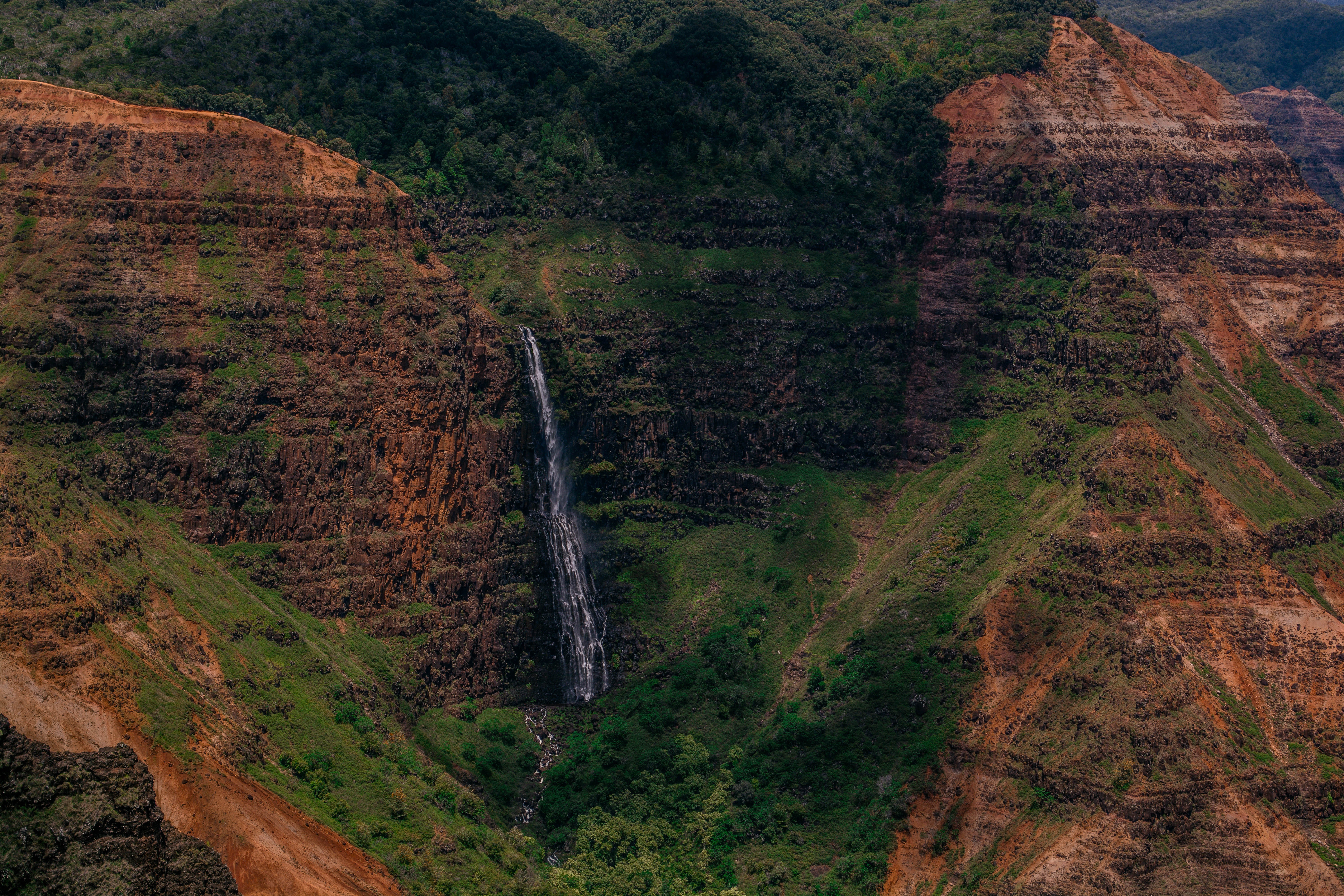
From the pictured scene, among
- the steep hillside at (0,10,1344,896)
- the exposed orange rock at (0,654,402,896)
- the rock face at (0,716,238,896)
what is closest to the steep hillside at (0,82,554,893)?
the steep hillside at (0,10,1344,896)

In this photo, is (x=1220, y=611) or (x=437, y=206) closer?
(x=1220, y=611)

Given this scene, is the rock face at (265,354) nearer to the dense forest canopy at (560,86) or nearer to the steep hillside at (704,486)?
the steep hillside at (704,486)

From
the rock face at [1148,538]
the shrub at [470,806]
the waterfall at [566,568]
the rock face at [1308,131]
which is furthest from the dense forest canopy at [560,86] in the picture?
the rock face at [1308,131]

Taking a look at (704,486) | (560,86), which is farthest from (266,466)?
(560,86)

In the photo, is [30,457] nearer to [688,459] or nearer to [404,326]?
[404,326]

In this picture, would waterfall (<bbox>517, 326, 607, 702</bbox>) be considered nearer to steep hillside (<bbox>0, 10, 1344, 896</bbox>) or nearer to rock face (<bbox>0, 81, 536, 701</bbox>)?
steep hillside (<bbox>0, 10, 1344, 896</bbox>)

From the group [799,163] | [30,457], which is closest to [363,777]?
[30,457]

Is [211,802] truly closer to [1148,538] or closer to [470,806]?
[470,806]

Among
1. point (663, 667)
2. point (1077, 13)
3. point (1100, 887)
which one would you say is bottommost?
point (663, 667)
